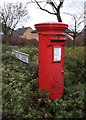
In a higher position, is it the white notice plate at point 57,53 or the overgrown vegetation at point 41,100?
the white notice plate at point 57,53

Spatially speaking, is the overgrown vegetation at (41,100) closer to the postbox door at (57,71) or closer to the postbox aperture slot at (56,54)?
the postbox door at (57,71)

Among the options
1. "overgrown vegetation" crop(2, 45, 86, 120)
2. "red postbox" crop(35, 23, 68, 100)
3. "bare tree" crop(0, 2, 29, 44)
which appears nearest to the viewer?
"overgrown vegetation" crop(2, 45, 86, 120)

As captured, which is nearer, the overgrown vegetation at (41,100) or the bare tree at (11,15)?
the overgrown vegetation at (41,100)

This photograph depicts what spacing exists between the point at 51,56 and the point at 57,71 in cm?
34

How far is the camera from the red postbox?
3.36 meters

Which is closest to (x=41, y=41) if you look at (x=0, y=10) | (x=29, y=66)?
(x=29, y=66)

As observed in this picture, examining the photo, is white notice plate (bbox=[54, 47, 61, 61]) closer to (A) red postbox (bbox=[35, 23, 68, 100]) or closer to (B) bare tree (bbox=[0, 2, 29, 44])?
(A) red postbox (bbox=[35, 23, 68, 100])

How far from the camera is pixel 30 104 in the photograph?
11.0 ft

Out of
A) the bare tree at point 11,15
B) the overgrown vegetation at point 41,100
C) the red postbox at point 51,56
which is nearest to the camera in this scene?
the overgrown vegetation at point 41,100

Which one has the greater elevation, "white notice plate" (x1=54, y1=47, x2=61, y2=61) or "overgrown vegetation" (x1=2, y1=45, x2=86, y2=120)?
"white notice plate" (x1=54, y1=47, x2=61, y2=61)

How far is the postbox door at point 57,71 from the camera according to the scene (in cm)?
346

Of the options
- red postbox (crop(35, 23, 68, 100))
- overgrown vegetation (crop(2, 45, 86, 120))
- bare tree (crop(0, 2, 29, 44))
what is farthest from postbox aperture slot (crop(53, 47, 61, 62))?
bare tree (crop(0, 2, 29, 44))

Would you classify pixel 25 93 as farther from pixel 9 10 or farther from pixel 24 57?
pixel 9 10

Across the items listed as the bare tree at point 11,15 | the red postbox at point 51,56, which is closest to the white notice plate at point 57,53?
the red postbox at point 51,56
